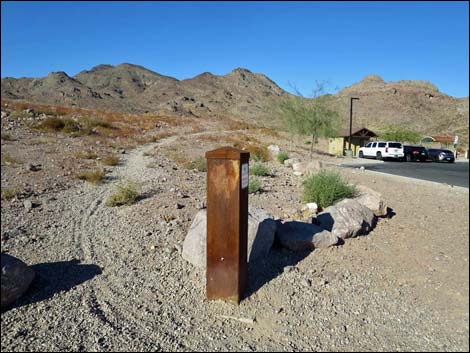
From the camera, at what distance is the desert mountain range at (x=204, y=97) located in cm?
8447

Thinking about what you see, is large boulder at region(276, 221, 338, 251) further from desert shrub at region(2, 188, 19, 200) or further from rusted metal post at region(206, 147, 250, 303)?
desert shrub at region(2, 188, 19, 200)

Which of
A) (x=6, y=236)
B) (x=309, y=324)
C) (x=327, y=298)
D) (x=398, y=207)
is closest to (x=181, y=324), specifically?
(x=309, y=324)

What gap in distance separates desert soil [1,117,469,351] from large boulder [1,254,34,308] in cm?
13

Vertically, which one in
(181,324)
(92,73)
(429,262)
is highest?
(92,73)

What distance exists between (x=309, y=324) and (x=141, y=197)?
5671mm

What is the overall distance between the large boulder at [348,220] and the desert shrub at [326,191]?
1181mm

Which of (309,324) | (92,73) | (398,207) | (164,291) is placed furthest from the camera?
(92,73)

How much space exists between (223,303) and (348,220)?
2.77m

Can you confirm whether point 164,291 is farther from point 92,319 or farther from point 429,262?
point 429,262

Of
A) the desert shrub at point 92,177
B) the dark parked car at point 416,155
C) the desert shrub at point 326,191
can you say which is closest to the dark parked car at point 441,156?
the dark parked car at point 416,155

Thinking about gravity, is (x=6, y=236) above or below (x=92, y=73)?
below

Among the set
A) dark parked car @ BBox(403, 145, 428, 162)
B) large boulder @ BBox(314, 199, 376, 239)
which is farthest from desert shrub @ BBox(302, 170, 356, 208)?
dark parked car @ BBox(403, 145, 428, 162)

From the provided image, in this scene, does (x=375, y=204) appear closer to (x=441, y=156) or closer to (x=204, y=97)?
(x=441, y=156)

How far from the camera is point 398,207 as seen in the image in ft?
25.0
